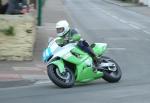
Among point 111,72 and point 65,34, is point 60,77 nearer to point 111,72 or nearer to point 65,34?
point 65,34

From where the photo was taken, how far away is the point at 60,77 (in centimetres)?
1170

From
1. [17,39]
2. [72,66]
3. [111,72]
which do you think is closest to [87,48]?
[72,66]

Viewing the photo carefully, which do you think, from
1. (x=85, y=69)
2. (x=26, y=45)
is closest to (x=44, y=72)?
(x=26, y=45)

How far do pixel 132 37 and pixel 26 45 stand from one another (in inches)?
355

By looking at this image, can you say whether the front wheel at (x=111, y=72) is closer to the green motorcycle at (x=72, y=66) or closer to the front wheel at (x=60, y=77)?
the green motorcycle at (x=72, y=66)

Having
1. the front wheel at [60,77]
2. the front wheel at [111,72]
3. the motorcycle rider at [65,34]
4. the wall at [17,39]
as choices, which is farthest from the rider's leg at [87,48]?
the wall at [17,39]

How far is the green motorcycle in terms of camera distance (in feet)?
38.3

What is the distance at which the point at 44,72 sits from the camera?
14578 mm

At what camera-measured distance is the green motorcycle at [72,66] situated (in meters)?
11.7

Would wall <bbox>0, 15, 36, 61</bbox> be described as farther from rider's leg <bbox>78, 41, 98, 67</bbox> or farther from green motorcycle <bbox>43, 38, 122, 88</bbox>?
rider's leg <bbox>78, 41, 98, 67</bbox>

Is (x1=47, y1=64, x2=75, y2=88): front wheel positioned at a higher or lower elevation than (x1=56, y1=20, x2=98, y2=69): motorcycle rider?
lower

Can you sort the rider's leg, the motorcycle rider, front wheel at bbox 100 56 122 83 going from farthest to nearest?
front wheel at bbox 100 56 122 83 < the rider's leg < the motorcycle rider

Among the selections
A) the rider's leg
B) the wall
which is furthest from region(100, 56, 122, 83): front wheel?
the wall

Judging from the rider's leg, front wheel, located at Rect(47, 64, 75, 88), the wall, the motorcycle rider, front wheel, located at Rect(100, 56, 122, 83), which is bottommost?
the wall
